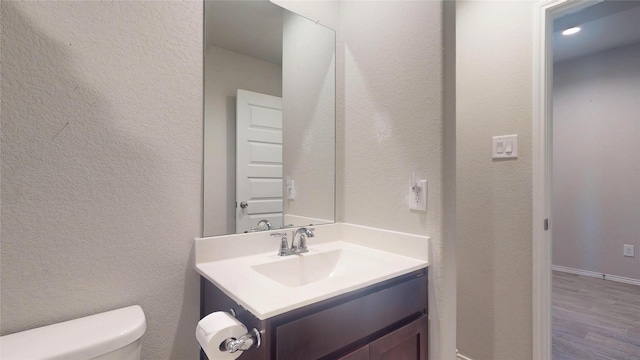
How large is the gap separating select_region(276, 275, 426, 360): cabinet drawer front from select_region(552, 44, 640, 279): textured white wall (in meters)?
3.09

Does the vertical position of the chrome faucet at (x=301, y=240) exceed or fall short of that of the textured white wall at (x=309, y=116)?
it falls short

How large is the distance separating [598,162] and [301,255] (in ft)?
12.2

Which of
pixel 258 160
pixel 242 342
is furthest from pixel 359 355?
pixel 258 160

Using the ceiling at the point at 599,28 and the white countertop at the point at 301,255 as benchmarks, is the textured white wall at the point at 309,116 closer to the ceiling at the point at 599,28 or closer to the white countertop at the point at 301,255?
the white countertop at the point at 301,255

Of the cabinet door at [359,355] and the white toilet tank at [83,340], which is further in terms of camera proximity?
the cabinet door at [359,355]

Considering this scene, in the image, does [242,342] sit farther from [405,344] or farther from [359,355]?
[405,344]

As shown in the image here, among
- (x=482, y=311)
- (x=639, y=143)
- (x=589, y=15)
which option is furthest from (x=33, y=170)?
(x=639, y=143)

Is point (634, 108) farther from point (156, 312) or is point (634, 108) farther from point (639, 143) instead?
point (156, 312)

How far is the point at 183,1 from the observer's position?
104cm

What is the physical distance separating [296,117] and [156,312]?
1006 millimetres

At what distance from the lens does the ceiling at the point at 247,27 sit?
1124 millimetres

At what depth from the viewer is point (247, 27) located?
1239 millimetres

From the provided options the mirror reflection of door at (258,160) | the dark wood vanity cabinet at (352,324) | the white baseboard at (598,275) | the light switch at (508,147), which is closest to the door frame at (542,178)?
the light switch at (508,147)

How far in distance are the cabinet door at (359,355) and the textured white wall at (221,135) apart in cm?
62
